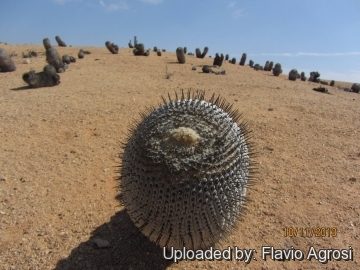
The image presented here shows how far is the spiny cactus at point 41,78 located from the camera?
10.5m

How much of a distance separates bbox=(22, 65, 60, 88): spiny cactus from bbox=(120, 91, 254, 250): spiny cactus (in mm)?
9525

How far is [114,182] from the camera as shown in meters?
4.89

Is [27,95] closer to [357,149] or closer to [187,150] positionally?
[187,150]

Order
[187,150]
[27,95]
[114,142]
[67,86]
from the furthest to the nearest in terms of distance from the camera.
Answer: [67,86] → [27,95] → [114,142] → [187,150]

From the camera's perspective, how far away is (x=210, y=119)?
2.86 meters

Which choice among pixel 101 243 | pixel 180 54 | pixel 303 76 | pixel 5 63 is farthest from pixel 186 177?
pixel 303 76

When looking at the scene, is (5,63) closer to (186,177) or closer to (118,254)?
(118,254)

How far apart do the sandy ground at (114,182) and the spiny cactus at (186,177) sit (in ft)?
2.99

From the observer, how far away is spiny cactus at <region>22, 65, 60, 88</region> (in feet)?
34.5

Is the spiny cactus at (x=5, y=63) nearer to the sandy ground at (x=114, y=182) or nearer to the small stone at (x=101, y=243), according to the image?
the sandy ground at (x=114, y=182)

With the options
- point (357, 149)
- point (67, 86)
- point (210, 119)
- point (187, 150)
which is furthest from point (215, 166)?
point (67, 86)

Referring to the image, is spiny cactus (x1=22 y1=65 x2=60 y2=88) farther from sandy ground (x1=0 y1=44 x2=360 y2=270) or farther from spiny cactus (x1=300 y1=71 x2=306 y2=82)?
spiny cactus (x1=300 y1=71 x2=306 y2=82)

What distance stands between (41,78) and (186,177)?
34.1ft

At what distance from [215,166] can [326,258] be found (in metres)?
2.31
